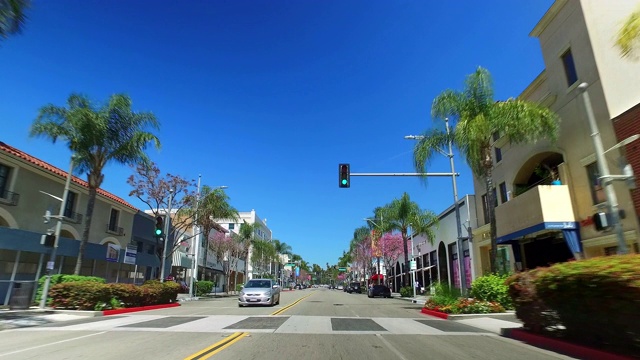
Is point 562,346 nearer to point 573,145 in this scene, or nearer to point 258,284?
point 573,145

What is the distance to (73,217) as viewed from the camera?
28125 millimetres

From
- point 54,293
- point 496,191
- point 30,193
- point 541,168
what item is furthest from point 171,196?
point 541,168

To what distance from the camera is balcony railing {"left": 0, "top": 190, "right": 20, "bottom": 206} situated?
2211cm

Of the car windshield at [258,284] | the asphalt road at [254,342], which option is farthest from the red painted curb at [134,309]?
the car windshield at [258,284]

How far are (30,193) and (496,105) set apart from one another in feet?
83.3

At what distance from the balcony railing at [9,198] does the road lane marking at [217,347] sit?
17601 millimetres

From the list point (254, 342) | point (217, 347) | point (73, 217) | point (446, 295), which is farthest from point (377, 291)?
point (217, 347)

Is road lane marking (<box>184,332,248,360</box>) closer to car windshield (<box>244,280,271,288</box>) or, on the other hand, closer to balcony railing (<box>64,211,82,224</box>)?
car windshield (<box>244,280,271,288</box>)

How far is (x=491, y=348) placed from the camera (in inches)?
397

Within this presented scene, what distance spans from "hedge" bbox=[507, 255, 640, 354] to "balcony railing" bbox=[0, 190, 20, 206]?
24455 millimetres

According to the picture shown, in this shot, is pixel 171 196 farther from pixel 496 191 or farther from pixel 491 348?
pixel 491 348

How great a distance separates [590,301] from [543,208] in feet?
37.9

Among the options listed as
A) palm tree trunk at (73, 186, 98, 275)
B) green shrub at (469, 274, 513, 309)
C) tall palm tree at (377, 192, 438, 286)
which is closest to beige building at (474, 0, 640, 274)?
green shrub at (469, 274, 513, 309)

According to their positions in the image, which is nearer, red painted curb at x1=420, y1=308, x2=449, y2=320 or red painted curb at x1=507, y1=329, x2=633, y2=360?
red painted curb at x1=507, y1=329, x2=633, y2=360
